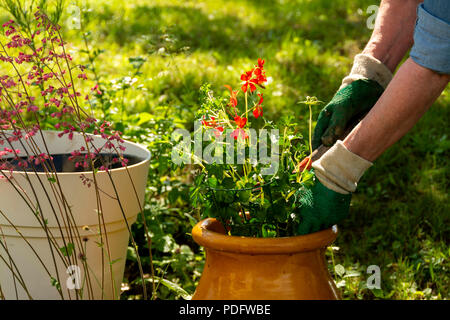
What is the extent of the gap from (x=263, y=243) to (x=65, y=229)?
762 mm

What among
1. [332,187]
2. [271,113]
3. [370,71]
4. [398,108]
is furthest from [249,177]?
[271,113]

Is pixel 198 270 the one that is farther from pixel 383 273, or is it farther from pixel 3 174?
pixel 3 174

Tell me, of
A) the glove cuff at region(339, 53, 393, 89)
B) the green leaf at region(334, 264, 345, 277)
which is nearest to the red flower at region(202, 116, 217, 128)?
the glove cuff at region(339, 53, 393, 89)

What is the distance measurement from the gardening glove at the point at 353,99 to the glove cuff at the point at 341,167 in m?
0.34

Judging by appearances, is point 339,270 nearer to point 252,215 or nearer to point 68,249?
point 252,215

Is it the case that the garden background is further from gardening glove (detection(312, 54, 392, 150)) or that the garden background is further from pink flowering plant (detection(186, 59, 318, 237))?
gardening glove (detection(312, 54, 392, 150))

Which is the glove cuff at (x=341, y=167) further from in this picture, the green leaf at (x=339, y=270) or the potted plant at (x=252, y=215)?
the green leaf at (x=339, y=270)

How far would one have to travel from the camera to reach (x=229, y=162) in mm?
1435

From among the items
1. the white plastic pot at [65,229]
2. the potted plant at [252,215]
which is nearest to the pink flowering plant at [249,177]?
the potted plant at [252,215]

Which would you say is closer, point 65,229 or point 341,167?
point 341,167

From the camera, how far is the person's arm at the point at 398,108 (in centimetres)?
135

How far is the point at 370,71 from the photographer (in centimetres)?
186

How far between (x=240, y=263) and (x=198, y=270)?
1176 millimetres

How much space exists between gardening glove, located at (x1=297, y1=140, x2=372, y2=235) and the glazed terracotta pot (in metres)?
0.06
